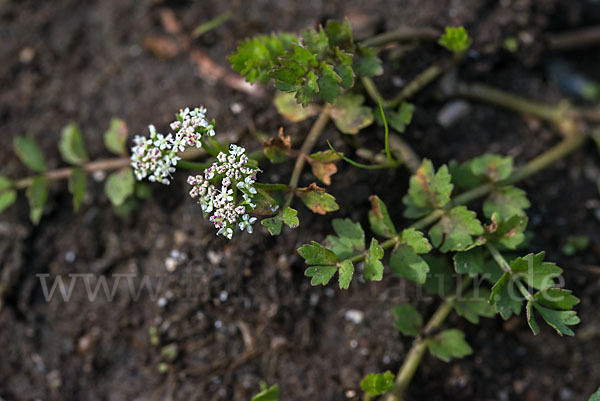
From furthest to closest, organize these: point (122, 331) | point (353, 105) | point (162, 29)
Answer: point (162, 29) < point (122, 331) < point (353, 105)

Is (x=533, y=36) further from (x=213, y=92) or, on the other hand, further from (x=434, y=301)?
(x=213, y=92)

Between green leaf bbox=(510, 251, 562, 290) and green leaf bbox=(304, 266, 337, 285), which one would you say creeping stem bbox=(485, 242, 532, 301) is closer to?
green leaf bbox=(510, 251, 562, 290)

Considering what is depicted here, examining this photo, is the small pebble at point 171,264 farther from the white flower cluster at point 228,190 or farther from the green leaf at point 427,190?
the green leaf at point 427,190

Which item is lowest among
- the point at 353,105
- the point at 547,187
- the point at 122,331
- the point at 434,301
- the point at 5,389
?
the point at 5,389

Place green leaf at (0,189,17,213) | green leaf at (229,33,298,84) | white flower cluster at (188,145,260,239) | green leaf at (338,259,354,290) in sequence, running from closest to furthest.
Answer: white flower cluster at (188,145,260,239) → green leaf at (338,259,354,290) → green leaf at (229,33,298,84) → green leaf at (0,189,17,213)

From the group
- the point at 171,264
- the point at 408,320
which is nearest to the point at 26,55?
the point at 171,264

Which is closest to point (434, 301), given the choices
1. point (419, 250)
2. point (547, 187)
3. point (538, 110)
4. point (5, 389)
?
point (419, 250)

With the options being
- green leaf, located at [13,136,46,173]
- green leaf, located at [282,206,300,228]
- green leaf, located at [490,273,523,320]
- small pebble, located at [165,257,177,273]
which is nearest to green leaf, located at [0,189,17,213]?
green leaf, located at [13,136,46,173]

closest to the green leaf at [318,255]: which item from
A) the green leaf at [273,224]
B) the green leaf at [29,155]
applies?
the green leaf at [273,224]
